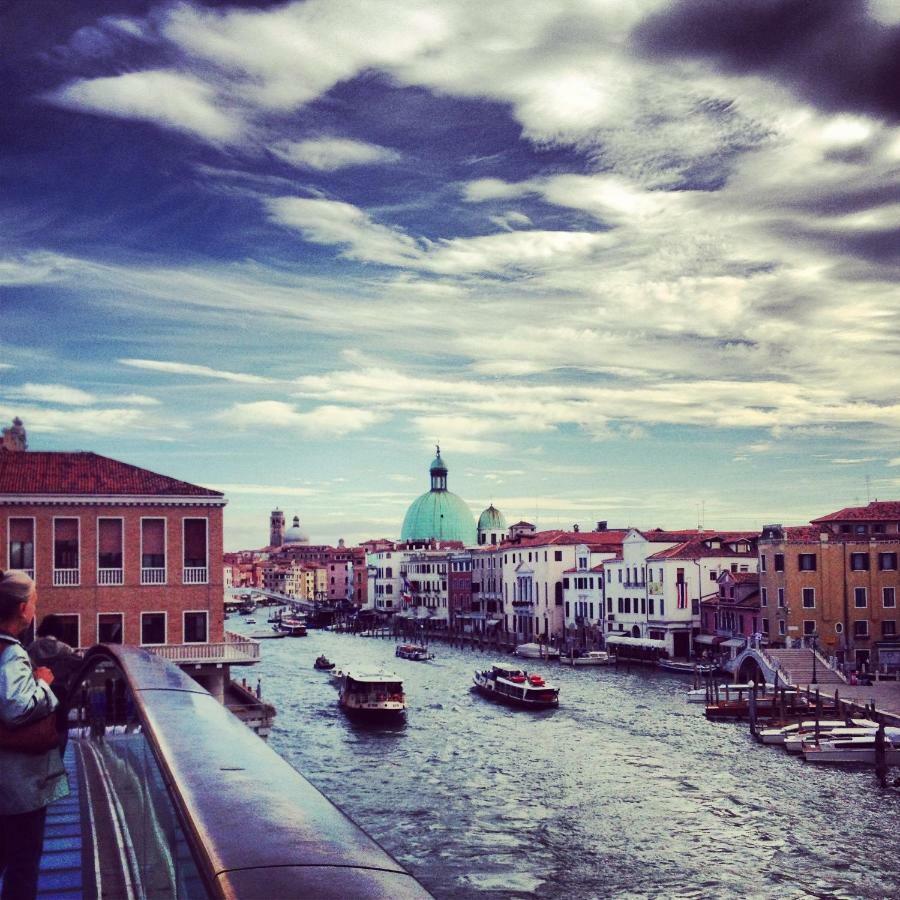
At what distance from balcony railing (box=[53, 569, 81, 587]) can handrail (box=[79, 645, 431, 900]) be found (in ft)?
91.1

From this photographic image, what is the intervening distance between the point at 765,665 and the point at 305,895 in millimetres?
46271

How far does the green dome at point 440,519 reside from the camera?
131500mm

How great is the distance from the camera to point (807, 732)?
3378cm

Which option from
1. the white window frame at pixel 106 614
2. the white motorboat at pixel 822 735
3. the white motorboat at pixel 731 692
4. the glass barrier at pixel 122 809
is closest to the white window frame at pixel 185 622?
the white window frame at pixel 106 614

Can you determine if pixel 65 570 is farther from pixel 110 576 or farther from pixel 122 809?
pixel 122 809

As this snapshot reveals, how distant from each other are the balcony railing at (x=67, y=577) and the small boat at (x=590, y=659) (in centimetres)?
3752

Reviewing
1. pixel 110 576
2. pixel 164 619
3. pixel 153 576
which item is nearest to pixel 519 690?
pixel 164 619

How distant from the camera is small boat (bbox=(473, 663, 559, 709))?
43594 millimetres

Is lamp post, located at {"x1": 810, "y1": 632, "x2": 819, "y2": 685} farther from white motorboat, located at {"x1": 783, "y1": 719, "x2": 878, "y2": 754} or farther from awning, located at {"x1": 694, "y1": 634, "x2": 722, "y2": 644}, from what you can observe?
white motorboat, located at {"x1": 783, "y1": 719, "x2": 878, "y2": 754}

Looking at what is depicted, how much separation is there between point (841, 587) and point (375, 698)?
2431cm

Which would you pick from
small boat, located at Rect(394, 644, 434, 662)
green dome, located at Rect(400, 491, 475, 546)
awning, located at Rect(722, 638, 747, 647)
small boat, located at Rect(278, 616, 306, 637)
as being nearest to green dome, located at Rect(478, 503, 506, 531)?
green dome, located at Rect(400, 491, 475, 546)

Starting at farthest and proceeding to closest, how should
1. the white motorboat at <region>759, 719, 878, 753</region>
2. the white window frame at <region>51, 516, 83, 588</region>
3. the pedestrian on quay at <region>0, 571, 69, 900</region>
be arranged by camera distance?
the white motorboat at <region>759, 719, 878, 753</region>, the white window frame at <region>51, 516, 83, 588</region>, the pedestrian on quay at <region>0, 571, 69, 900</region>

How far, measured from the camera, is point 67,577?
3036 cm

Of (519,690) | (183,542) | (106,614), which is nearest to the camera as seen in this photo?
(106,614)
